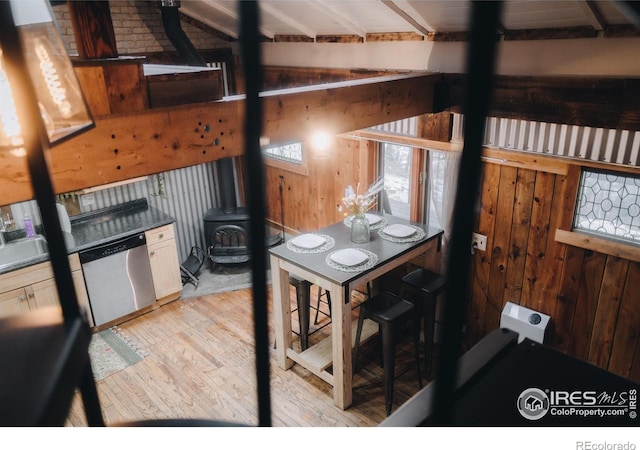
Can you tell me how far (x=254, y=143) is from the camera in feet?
2.02

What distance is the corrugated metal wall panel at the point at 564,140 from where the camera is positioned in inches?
131

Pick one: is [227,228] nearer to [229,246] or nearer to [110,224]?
[229,246]

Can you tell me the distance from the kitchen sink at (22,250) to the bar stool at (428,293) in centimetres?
361

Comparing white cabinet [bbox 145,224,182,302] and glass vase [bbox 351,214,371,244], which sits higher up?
glass vase [bbox 351,214,371,244]

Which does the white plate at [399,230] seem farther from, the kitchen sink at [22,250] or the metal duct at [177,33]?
the kitchen sink at [22,250]

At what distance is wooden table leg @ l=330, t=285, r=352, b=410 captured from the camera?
145 inches

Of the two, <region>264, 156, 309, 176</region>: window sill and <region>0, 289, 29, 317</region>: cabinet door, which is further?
<region>264, 156, 309, 176</region>: window sill

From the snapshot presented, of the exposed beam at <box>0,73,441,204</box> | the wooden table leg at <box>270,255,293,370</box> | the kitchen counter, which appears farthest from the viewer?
the kitchen counter

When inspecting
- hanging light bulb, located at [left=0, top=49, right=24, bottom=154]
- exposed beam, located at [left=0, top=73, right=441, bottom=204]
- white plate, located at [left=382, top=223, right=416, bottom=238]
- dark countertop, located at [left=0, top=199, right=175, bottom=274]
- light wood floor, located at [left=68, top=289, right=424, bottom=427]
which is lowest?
light wood floor, located at [left=68, top=289, right=424, bottom=427]

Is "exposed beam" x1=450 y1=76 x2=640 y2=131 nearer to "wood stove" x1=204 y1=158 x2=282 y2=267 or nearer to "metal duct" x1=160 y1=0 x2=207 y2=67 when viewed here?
"metal duct" x1=160 y1=0 x2=207 y2=67

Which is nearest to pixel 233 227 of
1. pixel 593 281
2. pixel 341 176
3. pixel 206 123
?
pixel 341 176

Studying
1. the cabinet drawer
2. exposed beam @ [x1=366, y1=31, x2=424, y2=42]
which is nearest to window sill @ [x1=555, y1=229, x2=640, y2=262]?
exposed beam @ [x1=366, y1=31, x2=424, y2=42]

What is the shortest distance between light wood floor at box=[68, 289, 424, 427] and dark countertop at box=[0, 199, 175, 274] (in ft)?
3.46

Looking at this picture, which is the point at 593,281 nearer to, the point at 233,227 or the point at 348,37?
the point at 348,37
